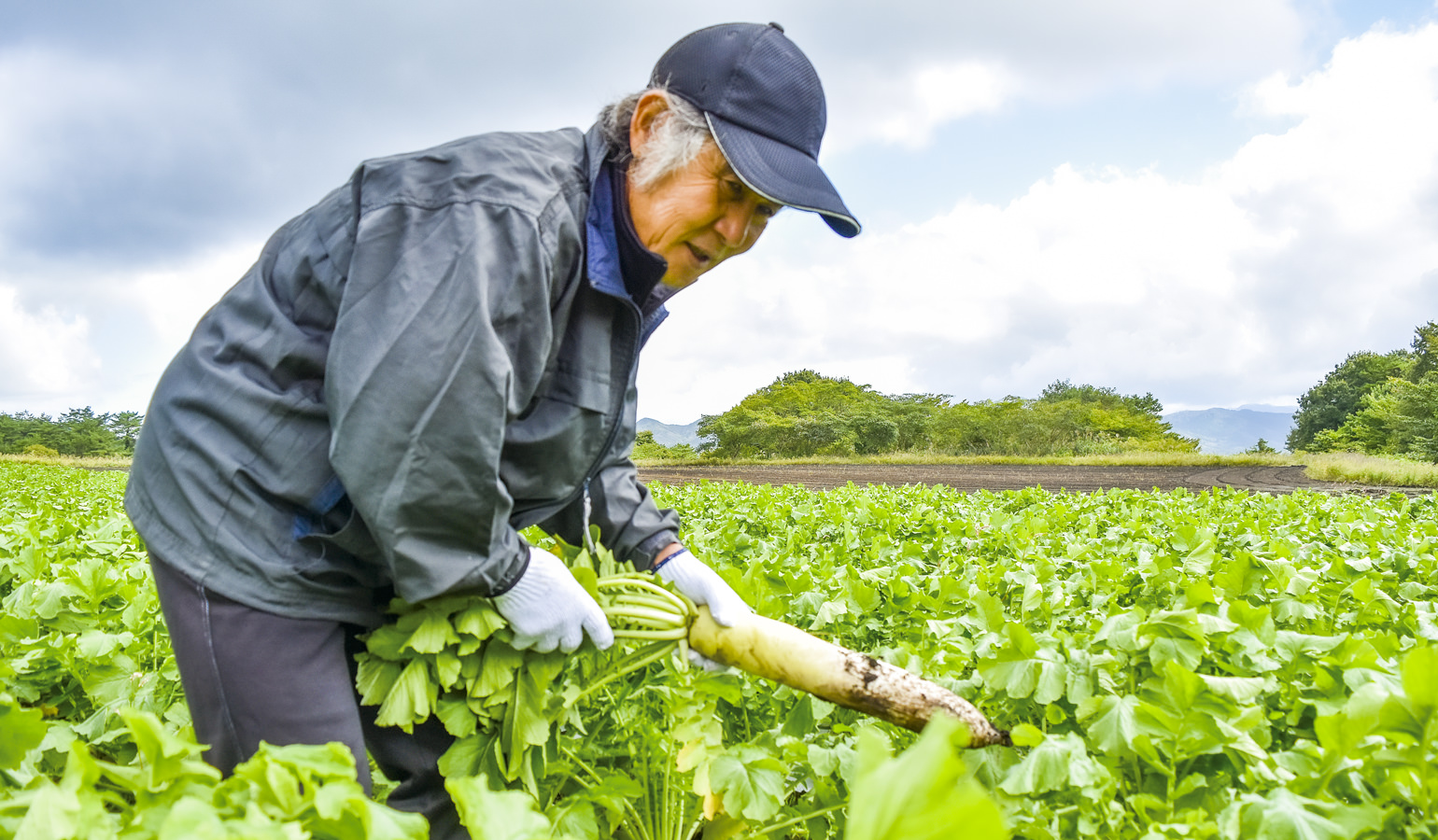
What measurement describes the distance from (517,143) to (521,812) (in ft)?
4.26

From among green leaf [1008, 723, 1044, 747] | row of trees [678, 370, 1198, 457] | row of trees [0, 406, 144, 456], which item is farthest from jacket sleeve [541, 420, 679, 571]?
row of trees [0, 406, 144, 456]

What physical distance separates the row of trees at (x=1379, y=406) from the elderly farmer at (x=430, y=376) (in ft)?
126

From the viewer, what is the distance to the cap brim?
5.81ft

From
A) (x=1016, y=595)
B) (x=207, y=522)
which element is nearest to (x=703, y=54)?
(x=207, y=522)

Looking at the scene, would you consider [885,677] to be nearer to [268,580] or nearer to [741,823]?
[741,823]

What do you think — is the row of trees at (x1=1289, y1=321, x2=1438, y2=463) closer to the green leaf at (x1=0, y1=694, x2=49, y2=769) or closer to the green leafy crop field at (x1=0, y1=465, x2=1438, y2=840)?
the green leafy crop field at (x1=0, y1=465, x2=1438, y2=840)

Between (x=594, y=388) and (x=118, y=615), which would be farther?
(x=118, y=615)

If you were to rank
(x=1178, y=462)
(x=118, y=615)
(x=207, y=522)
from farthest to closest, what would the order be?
(x=1178, y=462)
(x=118, y=615)
(x=207, y=522)

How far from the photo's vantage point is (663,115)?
1866 mm

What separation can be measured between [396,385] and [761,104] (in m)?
0.99

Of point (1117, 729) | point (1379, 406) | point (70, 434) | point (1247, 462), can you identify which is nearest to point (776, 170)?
point (1117, 729)

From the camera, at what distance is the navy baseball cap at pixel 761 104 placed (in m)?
1.80

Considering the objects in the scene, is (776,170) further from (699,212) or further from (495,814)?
(495,814)

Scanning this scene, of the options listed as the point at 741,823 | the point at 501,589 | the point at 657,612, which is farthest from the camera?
the point at 741,823
